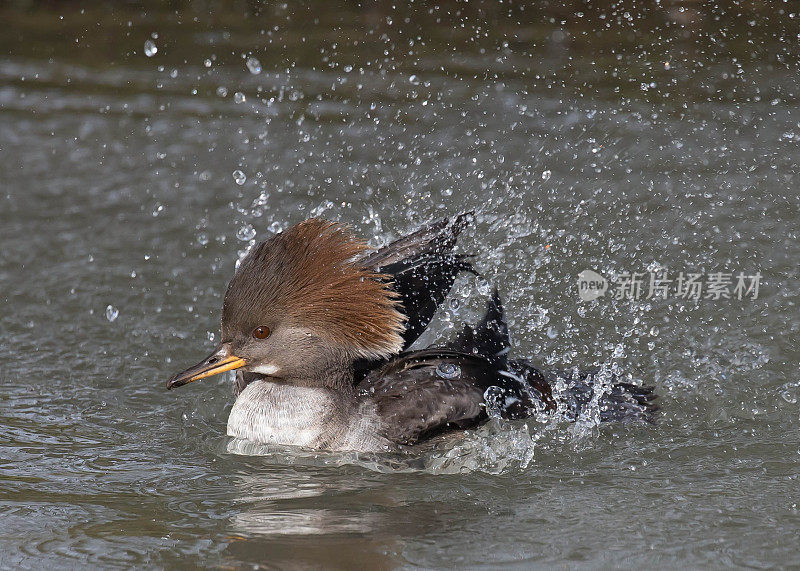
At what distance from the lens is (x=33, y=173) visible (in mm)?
9102

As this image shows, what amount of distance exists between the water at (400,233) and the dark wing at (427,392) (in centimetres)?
15

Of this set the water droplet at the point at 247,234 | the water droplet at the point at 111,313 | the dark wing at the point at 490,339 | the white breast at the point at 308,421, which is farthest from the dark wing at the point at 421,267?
the water droplet at the point at 111,313

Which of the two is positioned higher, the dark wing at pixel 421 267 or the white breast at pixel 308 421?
the dark wing at pixel 421 267

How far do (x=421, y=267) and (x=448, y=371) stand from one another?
25.8 inches

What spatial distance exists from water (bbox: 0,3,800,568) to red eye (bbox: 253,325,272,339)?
23.8 inches

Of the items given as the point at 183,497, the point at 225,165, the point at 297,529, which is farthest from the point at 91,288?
the point at 297,529

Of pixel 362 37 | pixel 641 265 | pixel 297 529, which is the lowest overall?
pixel 297 529

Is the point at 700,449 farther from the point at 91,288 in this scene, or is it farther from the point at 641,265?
the point at 91,288

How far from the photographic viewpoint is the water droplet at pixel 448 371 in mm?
5328

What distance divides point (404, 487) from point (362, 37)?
24.3 ft

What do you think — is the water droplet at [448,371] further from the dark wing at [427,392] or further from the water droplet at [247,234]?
the water droplet at [247,234]

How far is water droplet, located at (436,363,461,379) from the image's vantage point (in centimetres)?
533

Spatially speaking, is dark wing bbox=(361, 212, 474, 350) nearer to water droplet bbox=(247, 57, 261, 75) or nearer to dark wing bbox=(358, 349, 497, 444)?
dark wing bbox=(358, 349, 497, 444)

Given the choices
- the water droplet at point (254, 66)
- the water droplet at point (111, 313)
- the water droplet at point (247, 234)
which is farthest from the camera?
the water droplet at point (254, 66)
